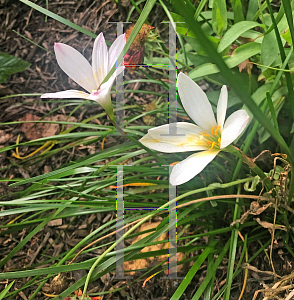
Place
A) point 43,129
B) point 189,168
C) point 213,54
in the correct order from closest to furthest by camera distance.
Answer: point 213,54 < point 189,168 < point 43,129

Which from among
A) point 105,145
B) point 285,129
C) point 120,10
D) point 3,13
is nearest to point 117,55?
point 285,129

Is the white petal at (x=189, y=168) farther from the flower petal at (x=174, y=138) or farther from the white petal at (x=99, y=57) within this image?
the white petal at (x=99, y=57)

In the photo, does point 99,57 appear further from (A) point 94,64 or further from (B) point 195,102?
(B) point 195,102

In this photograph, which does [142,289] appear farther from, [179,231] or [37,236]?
[37,236]

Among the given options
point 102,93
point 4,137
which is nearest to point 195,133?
point 102,93

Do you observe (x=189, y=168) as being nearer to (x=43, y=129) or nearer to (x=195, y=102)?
(x=195, y=102)

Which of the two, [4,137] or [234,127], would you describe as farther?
[4,137]

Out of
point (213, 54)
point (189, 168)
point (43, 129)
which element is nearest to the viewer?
point (213, 54)

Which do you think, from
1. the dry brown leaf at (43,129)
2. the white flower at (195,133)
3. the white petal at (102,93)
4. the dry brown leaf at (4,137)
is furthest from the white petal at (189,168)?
the dry brown leaf at (4,137)

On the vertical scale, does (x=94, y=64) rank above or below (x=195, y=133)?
above
